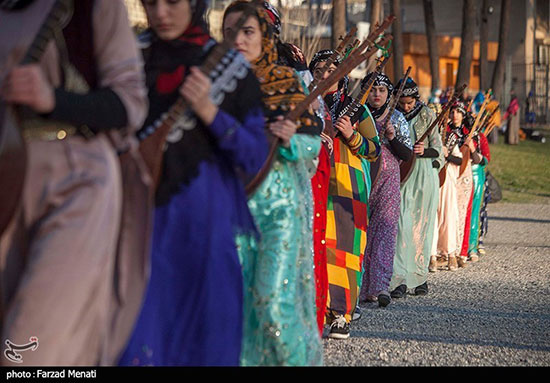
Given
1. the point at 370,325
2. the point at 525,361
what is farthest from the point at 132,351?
the point at 370,325

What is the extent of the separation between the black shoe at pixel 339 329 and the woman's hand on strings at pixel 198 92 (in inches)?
140

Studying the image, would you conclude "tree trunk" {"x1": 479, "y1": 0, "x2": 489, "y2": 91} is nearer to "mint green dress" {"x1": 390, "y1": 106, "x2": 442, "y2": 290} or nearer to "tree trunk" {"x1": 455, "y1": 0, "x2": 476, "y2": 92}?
"tree trunk" {"x1": 455, "y1": 0, "x2": 476, "y2": 92}

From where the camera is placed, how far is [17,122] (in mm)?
3375

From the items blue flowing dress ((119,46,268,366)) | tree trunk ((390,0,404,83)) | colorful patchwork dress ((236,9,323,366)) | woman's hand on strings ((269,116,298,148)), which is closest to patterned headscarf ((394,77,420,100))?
colorful patchwork dress ((236,9,323,366))

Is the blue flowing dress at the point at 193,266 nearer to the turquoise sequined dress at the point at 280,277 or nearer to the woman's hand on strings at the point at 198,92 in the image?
the woman's hand on strings at the point at 198,92

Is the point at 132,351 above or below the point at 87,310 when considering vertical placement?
below

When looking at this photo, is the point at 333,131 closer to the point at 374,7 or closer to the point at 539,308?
the point at 539,308

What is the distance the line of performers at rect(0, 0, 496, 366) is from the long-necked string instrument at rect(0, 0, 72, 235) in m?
0.04

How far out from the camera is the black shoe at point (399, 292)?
9.50 m

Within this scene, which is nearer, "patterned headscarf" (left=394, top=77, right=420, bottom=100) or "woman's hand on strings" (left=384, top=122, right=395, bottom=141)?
"woman's hand on strings" (left=384, top=122, right=395, bottom=141)

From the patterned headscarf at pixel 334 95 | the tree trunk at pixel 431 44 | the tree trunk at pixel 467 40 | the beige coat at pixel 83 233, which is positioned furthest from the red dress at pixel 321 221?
the tree trunk at pixel 431 44

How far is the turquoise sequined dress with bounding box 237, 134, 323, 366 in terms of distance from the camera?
4621 mm

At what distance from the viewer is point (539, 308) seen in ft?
28.6

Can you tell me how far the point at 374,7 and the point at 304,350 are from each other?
692 inches
